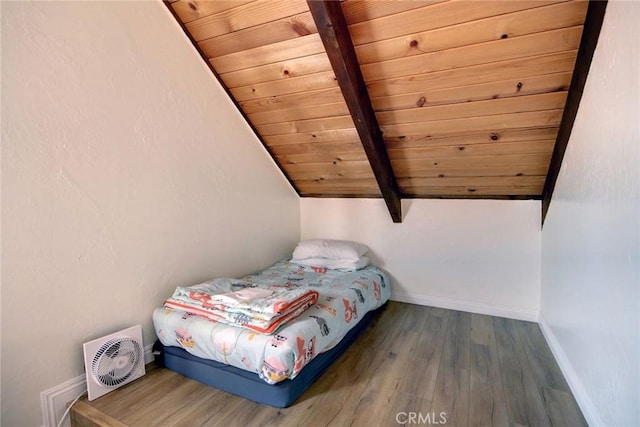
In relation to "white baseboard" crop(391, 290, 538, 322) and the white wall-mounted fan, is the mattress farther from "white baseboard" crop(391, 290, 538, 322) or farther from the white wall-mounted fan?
"white baseboard" crop(391, 290, 538, 322)

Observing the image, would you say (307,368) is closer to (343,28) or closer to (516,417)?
(516,417)

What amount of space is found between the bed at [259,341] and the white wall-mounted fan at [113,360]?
14 cm

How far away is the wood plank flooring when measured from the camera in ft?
4.83

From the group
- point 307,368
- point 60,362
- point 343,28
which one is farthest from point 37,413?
point 343,28

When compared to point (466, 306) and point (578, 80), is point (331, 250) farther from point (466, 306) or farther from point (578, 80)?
point (578, 80)

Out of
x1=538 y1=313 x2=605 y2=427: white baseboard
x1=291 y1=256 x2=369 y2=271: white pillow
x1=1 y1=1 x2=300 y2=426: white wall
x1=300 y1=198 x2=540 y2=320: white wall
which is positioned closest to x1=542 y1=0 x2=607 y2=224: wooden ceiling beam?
x1=300 y1=198 x2=540 y2=320: white wall

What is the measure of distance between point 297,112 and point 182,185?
97 cm

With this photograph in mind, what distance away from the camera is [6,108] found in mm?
1358

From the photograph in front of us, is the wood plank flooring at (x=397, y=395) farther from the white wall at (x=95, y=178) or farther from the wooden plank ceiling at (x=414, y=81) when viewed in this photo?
the wooden plank ceiling at (x=414, y=81)

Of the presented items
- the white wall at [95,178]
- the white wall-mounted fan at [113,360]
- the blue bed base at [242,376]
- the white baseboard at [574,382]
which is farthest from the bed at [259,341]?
the white baseboard at [574,382]

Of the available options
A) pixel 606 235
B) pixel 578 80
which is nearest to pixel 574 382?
pixel 606 235

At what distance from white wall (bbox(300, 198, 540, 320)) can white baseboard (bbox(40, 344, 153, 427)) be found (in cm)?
230

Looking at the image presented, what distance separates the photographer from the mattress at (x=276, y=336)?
4.98ft

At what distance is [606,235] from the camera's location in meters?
1.29
